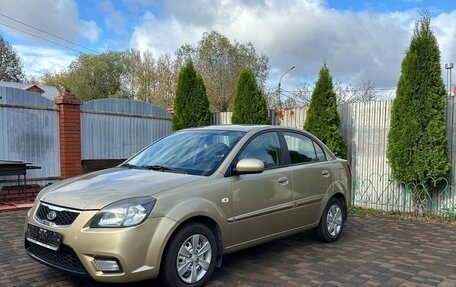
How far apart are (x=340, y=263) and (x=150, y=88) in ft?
105

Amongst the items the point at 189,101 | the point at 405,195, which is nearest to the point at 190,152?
the point at 405,195

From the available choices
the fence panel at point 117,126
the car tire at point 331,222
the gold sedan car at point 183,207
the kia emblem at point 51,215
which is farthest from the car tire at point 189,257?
the fence panel at point 117,126

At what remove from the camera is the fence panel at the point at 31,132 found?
8.16 metres

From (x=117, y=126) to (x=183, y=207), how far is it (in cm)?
712

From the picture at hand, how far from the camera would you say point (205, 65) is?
2978cm

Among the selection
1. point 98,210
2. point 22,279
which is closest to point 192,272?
point 98,210

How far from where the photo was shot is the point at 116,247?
3.21m

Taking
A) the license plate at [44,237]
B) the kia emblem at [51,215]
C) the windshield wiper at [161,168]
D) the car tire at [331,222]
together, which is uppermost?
the windshield wiper at [161,168]

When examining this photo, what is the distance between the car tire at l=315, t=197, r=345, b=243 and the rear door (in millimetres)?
197

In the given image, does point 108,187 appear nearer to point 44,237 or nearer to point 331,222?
point 44,237

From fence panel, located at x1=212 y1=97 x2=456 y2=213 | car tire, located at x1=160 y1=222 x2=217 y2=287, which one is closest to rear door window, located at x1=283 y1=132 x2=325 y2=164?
car tire, located at x1=160 y1=222 x2=217 y2=287

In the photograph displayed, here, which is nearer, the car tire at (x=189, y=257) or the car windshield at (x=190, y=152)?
the car tire at (x=189, y=257)

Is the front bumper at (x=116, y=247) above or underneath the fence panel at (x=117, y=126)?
underneath

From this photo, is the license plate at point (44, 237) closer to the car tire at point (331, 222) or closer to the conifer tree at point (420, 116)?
the car tire at point (331, 222)
